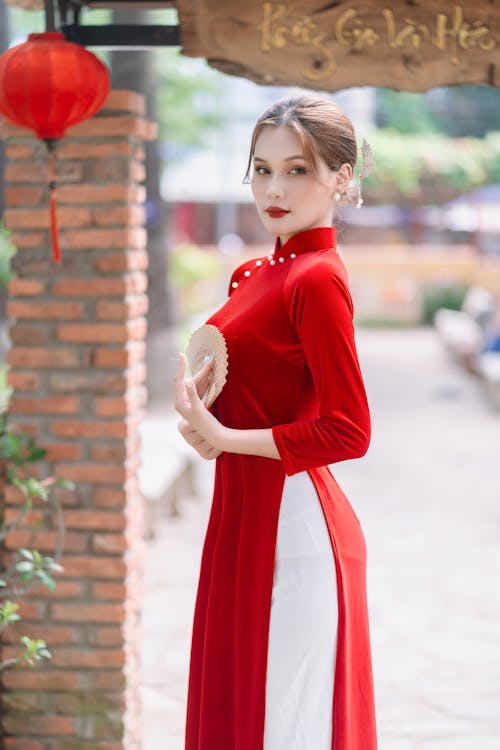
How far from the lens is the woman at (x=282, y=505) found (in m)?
2.24

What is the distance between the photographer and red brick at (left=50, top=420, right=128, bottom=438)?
131 inches

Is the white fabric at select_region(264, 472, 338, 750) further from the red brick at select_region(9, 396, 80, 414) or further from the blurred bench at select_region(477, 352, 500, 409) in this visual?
the blurred bench at select_region(477, 352, 500, 409)

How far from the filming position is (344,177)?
2293 mm

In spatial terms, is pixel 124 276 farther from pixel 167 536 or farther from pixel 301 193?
pixel 167 536

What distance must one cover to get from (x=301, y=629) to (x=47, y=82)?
5.10ft

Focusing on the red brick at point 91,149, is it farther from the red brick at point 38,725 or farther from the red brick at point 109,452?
the red brick at point 38,725

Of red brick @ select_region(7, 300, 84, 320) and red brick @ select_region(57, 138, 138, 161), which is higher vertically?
red brick @ select_region(57, 138, 138, 161)

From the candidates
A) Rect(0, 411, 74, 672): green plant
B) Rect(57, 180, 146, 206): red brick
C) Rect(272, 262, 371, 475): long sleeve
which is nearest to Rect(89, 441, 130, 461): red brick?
Rect(0, 411, 74, 672): green plant

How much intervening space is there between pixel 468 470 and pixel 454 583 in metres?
3.14

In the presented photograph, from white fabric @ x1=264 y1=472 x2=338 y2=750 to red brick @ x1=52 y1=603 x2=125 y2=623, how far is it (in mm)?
1158

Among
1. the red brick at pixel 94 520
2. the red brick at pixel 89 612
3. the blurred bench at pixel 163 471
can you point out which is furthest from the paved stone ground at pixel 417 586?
the red brick at pixel 94 520

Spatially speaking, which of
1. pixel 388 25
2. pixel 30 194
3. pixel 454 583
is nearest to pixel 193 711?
pixel 30 194

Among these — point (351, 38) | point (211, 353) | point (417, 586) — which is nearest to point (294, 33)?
point (351, 38)

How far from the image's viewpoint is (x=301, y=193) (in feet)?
7.39
